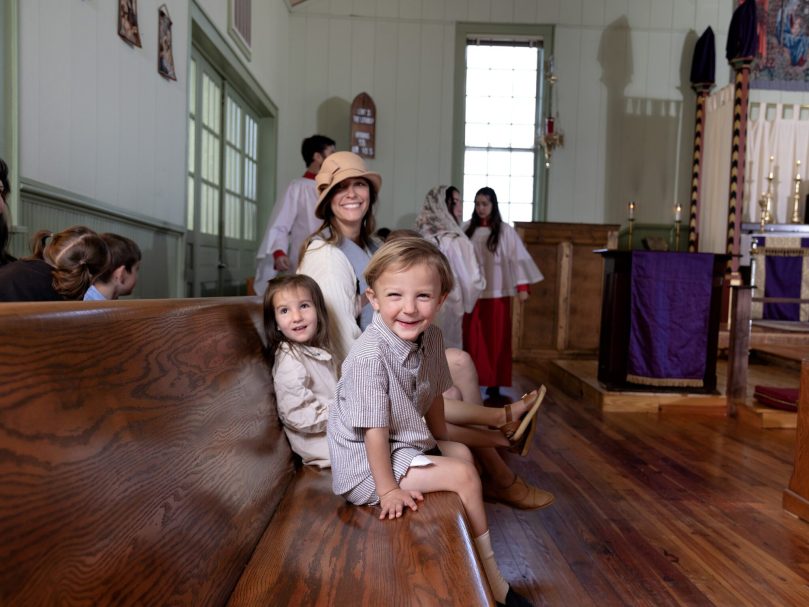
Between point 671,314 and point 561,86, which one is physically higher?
point 561,86

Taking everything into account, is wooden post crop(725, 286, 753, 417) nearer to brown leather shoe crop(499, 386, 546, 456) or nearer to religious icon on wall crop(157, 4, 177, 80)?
brown leather shoe crop(499, 386, 546, 456)

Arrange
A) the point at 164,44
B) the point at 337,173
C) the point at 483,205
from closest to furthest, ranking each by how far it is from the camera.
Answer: the point at 337,173 → the point at 164,44 → the point at 483,205

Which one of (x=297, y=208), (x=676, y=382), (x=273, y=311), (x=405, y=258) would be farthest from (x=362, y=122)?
(x=405, y=258)

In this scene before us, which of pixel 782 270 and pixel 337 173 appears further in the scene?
pixel 782 270

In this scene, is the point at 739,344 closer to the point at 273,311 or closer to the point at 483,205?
the point at 483,205

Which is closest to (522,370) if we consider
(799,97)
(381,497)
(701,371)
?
(701,371)

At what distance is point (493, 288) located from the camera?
5.43m

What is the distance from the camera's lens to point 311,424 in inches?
80.8

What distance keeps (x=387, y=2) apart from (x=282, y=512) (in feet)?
24.4

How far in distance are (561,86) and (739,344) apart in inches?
170

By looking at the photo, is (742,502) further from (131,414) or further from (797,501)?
(131,414)

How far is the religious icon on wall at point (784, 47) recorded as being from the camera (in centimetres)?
841

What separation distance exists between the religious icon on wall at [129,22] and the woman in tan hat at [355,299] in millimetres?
1555

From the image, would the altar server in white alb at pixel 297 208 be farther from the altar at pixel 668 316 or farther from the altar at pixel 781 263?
the altar at pixel 781 263
